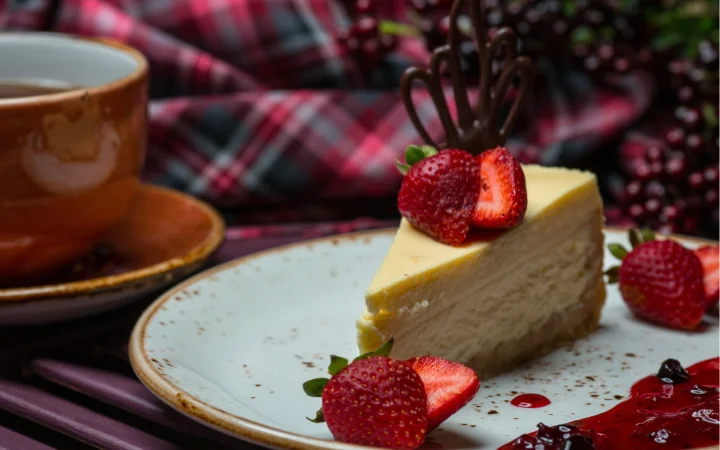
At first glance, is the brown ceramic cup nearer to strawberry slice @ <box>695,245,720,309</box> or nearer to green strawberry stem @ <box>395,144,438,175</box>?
green strawberry stem @ <box>395,144,438,175</box>

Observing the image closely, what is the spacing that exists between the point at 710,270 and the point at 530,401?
55 cm

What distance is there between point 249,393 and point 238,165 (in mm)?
1022

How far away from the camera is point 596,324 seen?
6.11 feet

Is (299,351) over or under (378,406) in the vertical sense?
under

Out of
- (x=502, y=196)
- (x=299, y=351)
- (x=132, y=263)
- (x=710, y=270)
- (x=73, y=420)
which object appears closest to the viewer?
(x=73, y=420)

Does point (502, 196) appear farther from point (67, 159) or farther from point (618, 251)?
point (67, 159)

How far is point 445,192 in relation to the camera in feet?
5.23

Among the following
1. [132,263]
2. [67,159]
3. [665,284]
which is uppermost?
[67,159]

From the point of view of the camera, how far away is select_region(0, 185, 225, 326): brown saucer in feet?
5.58

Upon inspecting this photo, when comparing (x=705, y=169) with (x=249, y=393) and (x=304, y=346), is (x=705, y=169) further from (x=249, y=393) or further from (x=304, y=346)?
(x=249, y=393)

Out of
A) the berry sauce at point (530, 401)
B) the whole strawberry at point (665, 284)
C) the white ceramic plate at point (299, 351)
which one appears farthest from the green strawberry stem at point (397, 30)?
the berry sauce at point (530, 401)

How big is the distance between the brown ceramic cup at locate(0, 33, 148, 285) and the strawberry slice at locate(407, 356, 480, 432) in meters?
0.80

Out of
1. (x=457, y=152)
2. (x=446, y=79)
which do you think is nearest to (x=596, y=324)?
(x=457, y=152)


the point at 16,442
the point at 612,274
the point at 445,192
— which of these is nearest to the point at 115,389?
the point at 16,442
